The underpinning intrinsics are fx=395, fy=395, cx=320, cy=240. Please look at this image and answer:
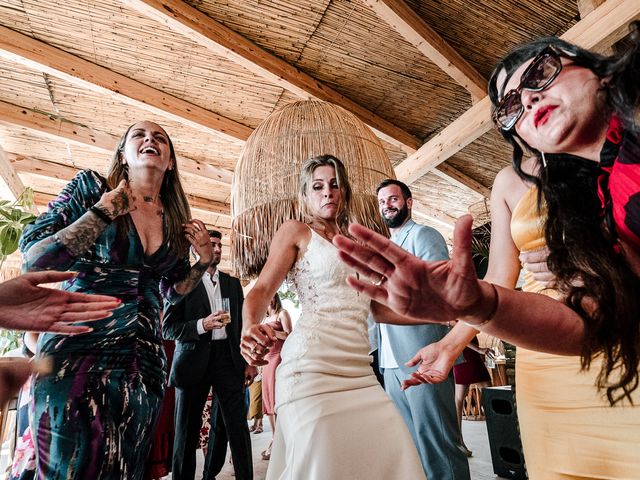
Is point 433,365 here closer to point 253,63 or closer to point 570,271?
point 570,271

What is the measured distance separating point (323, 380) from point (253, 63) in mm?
3200

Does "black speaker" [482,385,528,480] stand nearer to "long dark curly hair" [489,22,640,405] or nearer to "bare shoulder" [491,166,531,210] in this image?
"bare shoulder" [491,166,531,210]

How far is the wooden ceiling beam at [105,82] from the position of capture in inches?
137

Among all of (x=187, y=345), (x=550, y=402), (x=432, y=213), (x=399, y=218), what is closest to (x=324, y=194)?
(x=399, y=218)

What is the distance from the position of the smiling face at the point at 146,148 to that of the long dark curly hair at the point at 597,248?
1.32 metres

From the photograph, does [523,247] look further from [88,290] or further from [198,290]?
[198,290]

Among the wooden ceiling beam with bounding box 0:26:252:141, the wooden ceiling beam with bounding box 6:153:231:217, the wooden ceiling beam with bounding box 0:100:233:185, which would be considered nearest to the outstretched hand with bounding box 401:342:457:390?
the wooden ceiling beam with bounding box 0:26:252:141

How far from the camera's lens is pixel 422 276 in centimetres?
→ 61

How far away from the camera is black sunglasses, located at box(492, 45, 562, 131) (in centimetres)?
97

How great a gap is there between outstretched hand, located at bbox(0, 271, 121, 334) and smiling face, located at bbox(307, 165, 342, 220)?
1024 mm

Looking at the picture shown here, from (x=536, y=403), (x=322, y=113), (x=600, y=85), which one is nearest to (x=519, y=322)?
(x=536, y=403)

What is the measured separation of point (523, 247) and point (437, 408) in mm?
1124

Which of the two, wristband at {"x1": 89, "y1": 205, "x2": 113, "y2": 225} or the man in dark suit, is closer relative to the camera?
wristband at {"x1": 89, "y1": 205, "x2": 113, "y2": 225}

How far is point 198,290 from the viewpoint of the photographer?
3.00 metres
